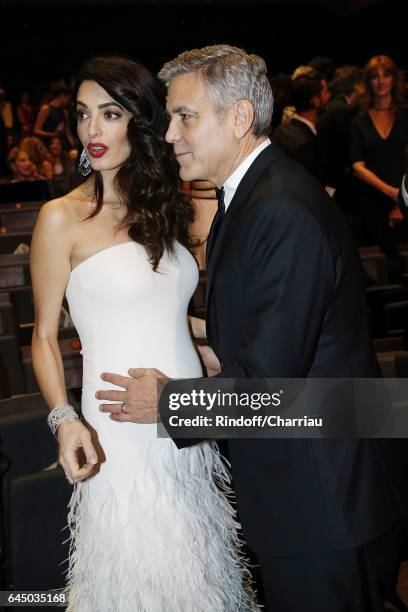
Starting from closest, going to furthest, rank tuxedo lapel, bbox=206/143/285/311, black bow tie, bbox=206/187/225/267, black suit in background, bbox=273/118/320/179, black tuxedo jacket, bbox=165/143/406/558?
black tuxedo jacket, bbox=165/143/406/558, tuxedo lapel, bbox=206/143/285/311, black bow tie, bbox=206/187/225/267, black suit in background, bbox=273/118/320/179

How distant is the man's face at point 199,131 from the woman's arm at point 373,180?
3632 millimetres

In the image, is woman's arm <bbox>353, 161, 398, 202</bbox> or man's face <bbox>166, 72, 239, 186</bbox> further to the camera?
woman's arm <bbox>353, 161, 398, 202</bbox>

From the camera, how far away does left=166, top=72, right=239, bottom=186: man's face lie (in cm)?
159

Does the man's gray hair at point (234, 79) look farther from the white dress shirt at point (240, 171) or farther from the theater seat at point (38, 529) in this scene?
the theater seat at point (38, 529)

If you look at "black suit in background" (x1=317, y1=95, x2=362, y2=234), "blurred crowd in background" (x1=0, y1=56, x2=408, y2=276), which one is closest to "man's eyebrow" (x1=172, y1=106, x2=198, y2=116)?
"blurred crowd in background" (x1=0, y1=56, x2=408, y2=276)

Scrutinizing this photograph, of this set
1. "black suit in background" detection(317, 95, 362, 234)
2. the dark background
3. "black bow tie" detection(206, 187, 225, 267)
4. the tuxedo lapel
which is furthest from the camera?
the dark background

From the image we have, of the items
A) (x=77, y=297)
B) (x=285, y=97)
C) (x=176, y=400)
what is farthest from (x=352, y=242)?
(x=285, y=97)

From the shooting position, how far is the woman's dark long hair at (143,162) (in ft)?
6.57

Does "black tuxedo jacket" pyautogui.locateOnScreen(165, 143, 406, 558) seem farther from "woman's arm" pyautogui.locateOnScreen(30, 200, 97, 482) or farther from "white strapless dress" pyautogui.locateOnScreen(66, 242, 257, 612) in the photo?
"woman's arm" pyautogui.locateOnScreen(30, 200, 97, 482)

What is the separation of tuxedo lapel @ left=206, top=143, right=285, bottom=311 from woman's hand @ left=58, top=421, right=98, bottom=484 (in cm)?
46

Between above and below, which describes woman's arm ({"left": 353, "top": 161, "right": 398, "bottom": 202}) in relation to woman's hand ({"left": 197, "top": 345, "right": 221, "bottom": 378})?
above

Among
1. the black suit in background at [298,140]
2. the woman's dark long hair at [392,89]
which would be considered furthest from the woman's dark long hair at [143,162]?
the woman's dark long hair at [392,89]

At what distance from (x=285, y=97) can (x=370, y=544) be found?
384cm

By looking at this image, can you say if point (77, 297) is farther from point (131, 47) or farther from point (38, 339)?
point (131, 47)
